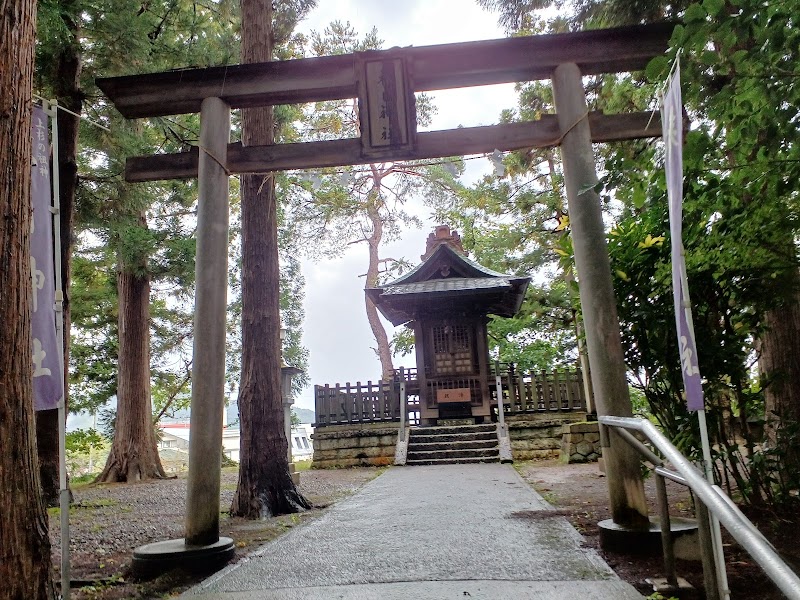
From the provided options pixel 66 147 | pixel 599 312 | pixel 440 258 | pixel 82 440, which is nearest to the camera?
pixel 599 312

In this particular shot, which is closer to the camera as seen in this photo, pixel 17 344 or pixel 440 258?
pixel 17 344

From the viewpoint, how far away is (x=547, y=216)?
14945 millimetres

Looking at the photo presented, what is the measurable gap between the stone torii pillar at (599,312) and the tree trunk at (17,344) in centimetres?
338

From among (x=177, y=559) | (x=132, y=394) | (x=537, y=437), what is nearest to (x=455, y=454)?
(x=537, y=437)

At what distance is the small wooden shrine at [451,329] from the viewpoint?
14.0 m

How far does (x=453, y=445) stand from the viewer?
12.1m

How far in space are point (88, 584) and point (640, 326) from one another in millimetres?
4316

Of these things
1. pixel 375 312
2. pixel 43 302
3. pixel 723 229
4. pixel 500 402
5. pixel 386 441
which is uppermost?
pixel 375 312

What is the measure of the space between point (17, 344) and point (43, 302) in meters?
0.43

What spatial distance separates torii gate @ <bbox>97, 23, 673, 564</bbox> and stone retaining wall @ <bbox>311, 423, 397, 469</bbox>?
9.12 m

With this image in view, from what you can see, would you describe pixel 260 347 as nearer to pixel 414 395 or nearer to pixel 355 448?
pixel 355 448

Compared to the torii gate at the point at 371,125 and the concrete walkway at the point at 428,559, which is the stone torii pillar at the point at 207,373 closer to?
the torii gate at the point at 371,125

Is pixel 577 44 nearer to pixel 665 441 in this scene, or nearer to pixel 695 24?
pixel 695 24

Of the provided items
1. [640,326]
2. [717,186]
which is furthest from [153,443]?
[717,186]
